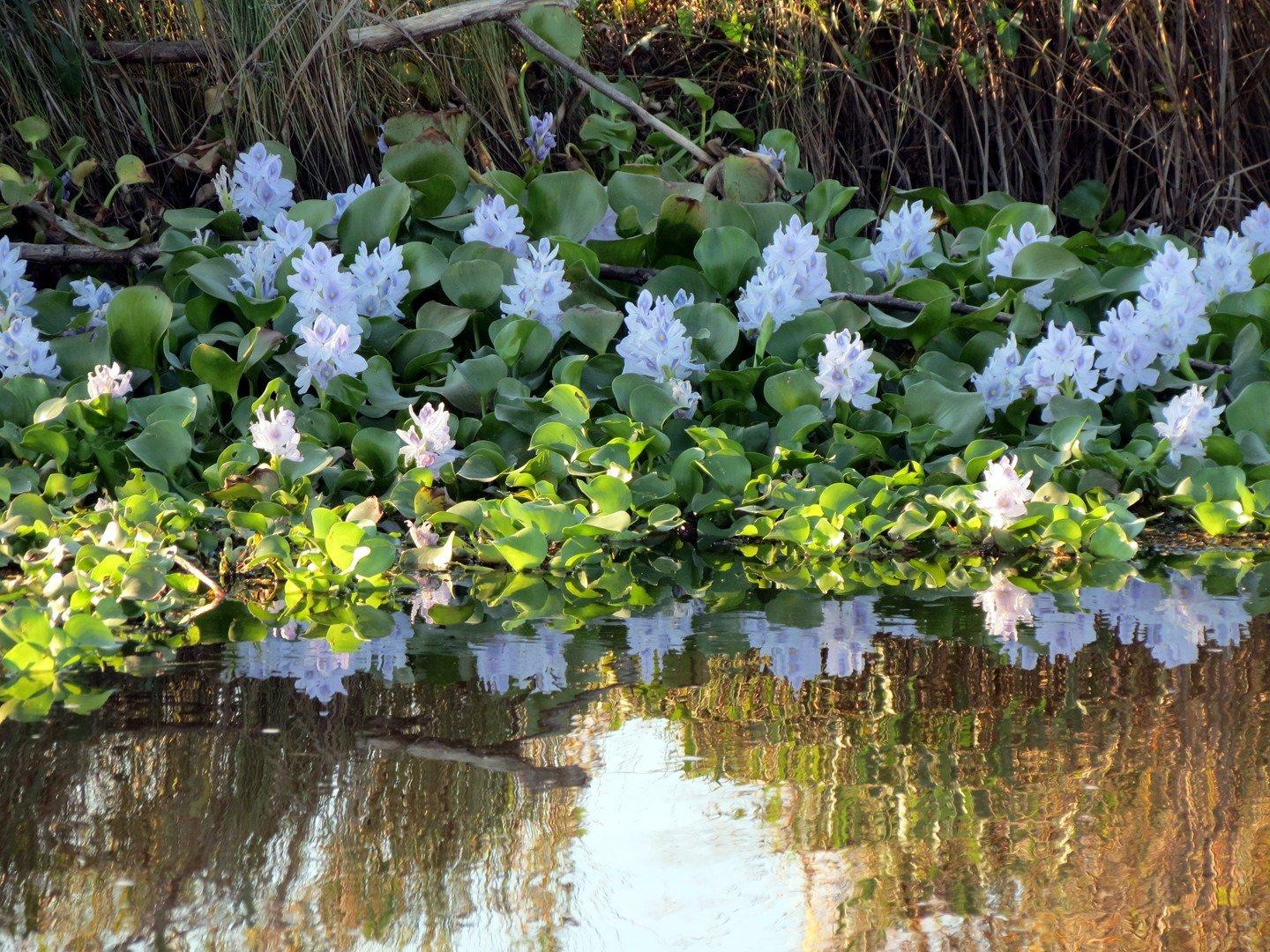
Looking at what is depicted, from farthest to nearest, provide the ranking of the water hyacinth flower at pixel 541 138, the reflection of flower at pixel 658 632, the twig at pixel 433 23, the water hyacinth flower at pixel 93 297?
the water hyacinth flower at pixel 541 138, the twig at pixel 433 23, the water hyacinth flower at pixel 93 297, the reflection of flower at pixel 658 632

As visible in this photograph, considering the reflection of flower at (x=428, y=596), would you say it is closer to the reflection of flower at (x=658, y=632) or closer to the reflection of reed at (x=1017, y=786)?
the reflection of flower at (x=658, y=632)

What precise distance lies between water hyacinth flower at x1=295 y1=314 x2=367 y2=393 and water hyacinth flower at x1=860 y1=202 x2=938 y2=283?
4.12 feet

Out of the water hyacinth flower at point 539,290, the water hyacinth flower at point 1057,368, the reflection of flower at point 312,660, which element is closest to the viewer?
the reflection of flower at point 312,660

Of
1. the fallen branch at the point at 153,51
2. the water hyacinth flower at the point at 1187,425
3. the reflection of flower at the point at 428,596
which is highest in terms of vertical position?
the fallen branch at the point at 153,51

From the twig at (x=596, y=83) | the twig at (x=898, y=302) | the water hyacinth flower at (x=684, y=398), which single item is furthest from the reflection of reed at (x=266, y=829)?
the twig at (x=596, y=83)

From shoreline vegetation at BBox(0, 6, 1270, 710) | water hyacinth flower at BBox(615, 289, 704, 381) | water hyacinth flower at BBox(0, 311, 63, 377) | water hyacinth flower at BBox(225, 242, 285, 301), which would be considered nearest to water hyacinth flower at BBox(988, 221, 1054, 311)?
shoreline vegetation at BBox(0, 6, 1270, 710)

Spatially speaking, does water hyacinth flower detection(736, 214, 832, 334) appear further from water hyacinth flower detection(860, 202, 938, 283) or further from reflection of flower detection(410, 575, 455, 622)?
reflection of flower detection(410, 575, 455, 622)

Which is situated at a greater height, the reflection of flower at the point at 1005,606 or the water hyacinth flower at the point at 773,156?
the water hyacinth flower at the point at 773,156

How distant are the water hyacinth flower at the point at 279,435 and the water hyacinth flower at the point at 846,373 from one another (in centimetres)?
99

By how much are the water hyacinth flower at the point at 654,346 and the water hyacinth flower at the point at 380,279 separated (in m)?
0.52

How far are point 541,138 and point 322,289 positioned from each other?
1.18 meters

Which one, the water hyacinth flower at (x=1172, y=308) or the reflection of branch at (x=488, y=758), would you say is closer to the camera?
the reflection of branch at (x=488, y=758)

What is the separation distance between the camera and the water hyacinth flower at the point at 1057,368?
274 centimetres

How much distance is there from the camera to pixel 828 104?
13.5 ft
